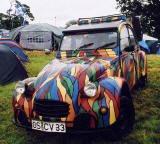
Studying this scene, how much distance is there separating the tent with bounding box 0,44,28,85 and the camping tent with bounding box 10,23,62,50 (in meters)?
10.7

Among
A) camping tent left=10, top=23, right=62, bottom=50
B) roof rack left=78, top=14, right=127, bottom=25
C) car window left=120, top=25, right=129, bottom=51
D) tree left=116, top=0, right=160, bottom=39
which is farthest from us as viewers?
tree left=116, top=0, right=160, bottom=39

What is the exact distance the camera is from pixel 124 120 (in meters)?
3.65

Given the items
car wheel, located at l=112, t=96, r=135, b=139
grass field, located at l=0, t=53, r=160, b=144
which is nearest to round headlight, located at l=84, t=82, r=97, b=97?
car wheel, located at l=112, t=96, r=135, b=139

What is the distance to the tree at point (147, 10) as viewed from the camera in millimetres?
28016

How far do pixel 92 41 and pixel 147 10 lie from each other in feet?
87.4

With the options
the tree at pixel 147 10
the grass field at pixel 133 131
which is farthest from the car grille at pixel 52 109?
the tree at pixel 147 10

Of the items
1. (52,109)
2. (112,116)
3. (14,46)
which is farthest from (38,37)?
(112,116)

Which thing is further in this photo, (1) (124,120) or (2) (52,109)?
(1) (124,120)

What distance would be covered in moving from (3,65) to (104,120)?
6309 mm

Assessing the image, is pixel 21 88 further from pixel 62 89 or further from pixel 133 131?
pixel 133 131

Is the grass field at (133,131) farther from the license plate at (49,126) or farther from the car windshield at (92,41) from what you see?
the car windshield at (92,41)

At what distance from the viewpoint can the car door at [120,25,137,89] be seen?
4.58 metres

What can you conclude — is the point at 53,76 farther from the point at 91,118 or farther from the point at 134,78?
the point at 134,78

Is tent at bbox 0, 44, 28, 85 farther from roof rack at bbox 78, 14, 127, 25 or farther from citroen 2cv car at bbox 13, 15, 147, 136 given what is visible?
citroen 2cv car at bbox 13, 15, 147, 136
